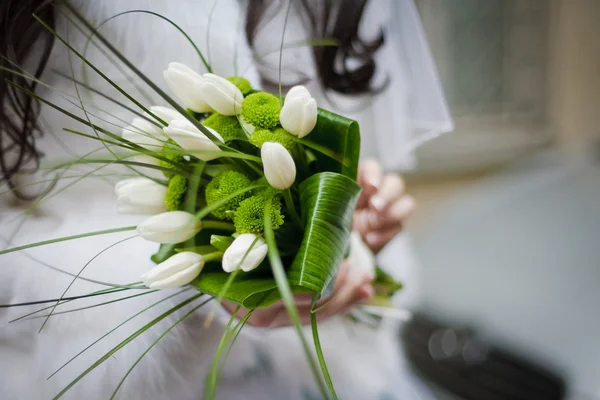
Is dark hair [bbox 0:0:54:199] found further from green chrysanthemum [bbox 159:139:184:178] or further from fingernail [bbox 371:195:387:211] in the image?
fingernail [bbox 371:195:387:211]

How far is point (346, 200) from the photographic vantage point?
0.36m

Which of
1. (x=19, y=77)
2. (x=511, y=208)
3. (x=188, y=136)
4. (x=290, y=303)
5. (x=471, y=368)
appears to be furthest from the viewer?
(x=511, y=208)

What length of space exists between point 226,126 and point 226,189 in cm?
5

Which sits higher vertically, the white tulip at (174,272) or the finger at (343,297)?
the white tulip at (174,272)

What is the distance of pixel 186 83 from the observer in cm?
34

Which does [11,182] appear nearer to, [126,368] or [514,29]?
[126,368]

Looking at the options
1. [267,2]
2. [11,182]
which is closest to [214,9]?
[267,2]

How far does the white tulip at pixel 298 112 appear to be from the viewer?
1.04ft

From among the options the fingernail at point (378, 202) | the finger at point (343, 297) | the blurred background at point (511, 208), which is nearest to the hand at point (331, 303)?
the finger at point (343, 297)

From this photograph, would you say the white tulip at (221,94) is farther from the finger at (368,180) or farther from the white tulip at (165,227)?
the finger at (368,180)

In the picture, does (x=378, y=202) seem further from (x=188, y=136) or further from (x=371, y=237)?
(x=188, y=136)

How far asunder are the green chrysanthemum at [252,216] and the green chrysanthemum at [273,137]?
0.04m

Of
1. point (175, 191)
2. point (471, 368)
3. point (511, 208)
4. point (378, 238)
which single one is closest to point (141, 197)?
point (175, 191)

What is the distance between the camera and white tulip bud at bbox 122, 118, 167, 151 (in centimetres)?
33
